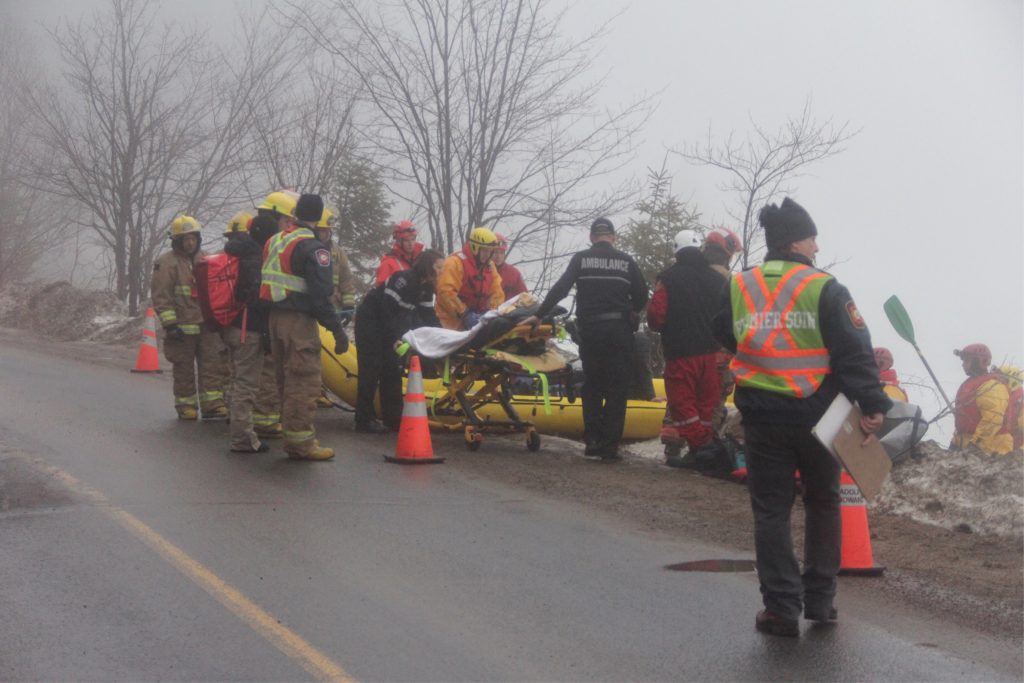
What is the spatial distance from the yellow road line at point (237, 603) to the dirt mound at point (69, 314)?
16.8 metres

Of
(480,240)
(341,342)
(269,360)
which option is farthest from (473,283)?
(341,342)

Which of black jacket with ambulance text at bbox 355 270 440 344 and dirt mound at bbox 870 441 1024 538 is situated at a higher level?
black jacket with ambulance text at bbox 355 270 440 344

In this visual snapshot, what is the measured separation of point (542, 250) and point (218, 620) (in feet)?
55.0

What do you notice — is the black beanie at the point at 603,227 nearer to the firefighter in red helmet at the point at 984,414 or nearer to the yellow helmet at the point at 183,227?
the firefighter in red helmet at the point at 984,414

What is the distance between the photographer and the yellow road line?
17.9 ft

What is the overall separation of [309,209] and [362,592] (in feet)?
14.8

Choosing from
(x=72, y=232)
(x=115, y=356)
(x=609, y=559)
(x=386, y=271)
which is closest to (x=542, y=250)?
(x=115, y=356)

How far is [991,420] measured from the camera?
37.6 ft

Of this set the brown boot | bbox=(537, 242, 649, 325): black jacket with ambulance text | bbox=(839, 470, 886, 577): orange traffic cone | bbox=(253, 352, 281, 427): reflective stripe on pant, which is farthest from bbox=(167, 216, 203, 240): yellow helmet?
bbox=(839, 470, 886, 577): orange traffic cone

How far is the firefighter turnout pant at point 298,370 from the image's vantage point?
407 inches

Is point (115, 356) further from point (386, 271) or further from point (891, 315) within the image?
point (891, 315)

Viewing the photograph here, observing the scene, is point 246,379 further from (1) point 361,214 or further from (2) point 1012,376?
(1) point 361,214

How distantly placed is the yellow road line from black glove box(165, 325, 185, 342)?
4482mm

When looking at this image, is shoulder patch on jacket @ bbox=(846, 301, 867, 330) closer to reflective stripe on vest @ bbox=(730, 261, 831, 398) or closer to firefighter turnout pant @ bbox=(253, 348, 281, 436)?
reflective stripe on vest @ bbox=(730, 261, 831, 398)
